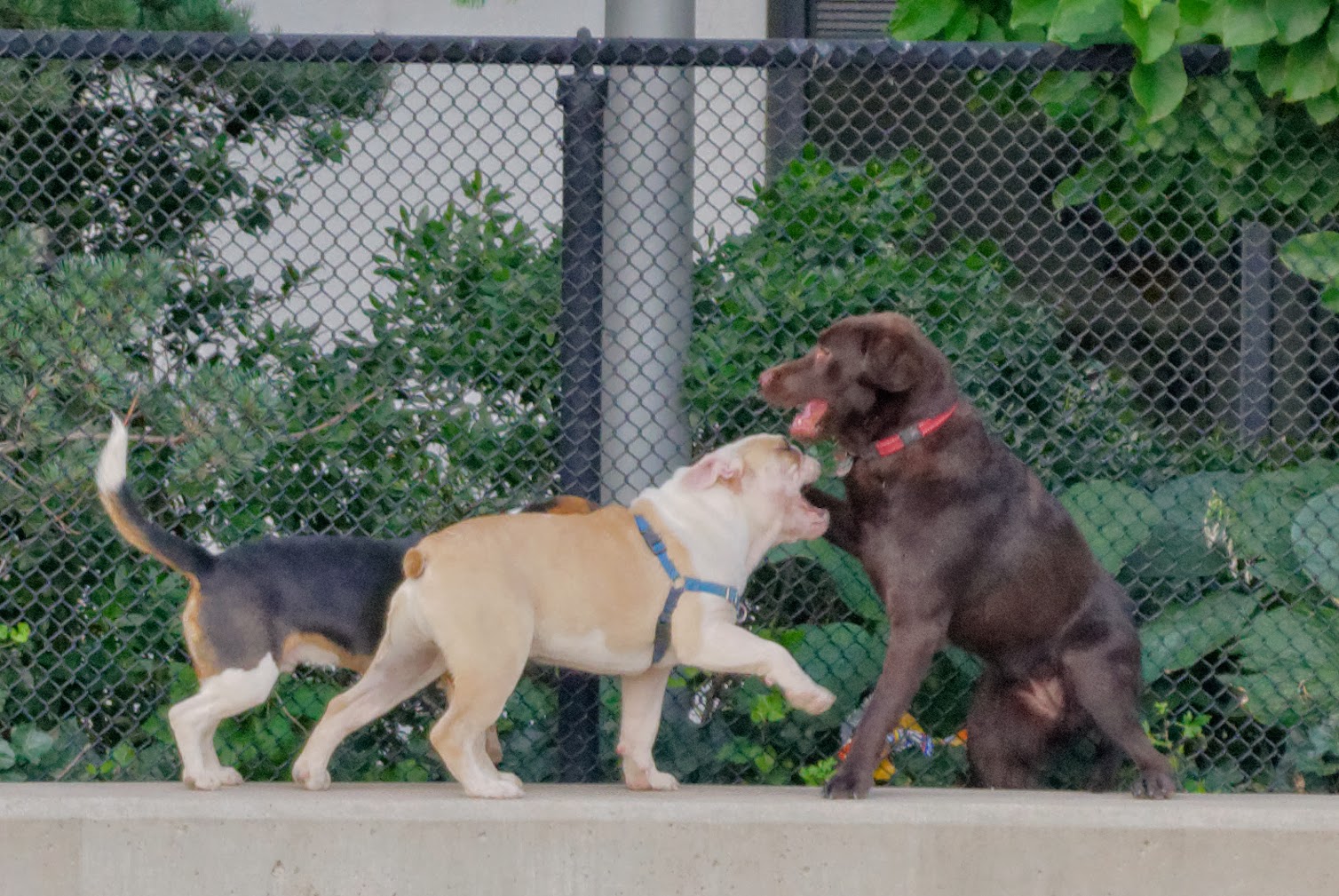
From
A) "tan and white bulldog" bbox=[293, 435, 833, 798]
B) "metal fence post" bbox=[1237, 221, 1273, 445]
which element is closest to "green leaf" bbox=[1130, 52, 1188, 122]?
"metal fence post" bbox=[1237, 221, 1273, 445]

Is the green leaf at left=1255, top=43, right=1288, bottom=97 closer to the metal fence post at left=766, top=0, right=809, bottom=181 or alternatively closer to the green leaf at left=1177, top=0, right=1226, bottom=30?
the green leaf at left=1177, top=0, right=1226, bottom=30

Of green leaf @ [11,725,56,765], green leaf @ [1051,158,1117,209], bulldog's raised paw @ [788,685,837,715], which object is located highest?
green leaf @ [1051,158,1117,209]

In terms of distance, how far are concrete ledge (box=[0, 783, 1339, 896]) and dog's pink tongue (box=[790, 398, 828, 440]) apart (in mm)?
926

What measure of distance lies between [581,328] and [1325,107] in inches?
84.3

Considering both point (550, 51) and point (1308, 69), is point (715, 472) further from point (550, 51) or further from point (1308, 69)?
point (1308, 69)

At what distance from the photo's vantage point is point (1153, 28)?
443cm

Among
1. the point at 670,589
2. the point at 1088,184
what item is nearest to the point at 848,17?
the point at 1088,184

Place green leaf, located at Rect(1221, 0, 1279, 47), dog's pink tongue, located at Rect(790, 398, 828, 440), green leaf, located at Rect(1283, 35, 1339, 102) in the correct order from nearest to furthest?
dog's pink tongue, located at Rect(790, 398, 828, 440) → green leaf, located at Rect(1221, 0, 1279, 47) → green leaf, located at Rect(1283, 35, 1339, 102)

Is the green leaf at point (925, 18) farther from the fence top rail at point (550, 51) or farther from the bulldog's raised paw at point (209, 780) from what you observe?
the bulldog's raised paw at point (209, 780)

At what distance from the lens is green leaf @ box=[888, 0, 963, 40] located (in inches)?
201

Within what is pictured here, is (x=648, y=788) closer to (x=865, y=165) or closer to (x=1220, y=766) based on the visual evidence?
(x=1220, y=766)

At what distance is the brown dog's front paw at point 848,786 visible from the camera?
3.91 metres

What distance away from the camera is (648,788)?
13.5 feet

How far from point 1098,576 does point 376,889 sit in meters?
1.96
